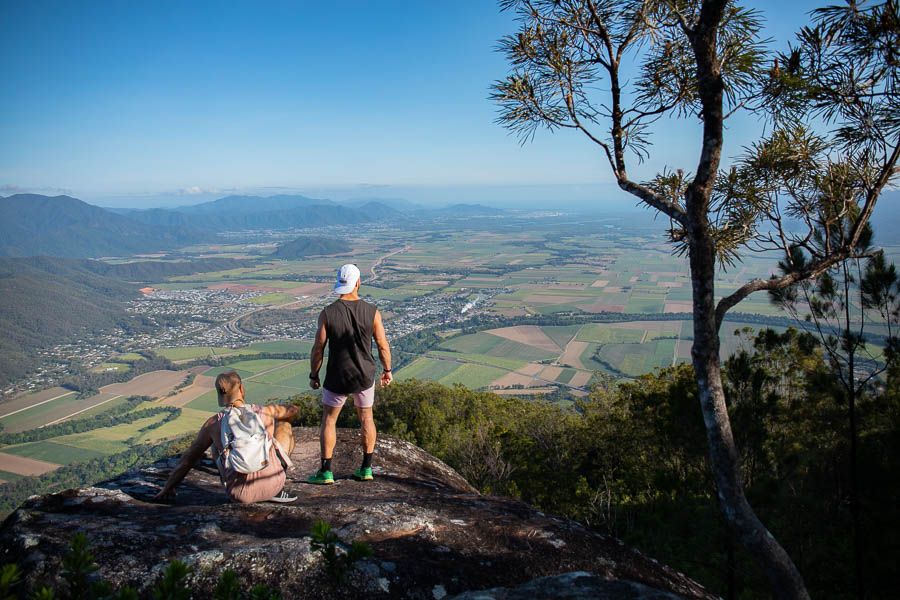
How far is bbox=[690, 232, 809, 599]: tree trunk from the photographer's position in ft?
12.3

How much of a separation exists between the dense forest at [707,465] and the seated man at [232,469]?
4331 mm

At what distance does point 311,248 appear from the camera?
163 m

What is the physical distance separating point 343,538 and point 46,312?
389 feet

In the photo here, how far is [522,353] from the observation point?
55219 millimetres

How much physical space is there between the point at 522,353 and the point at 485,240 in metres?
122

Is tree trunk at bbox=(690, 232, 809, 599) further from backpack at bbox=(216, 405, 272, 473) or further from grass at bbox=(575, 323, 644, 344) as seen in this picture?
grass at bbox=(575, 323, 644, 344)

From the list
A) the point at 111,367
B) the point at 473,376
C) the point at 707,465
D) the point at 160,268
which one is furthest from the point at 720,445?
the point at 160,268

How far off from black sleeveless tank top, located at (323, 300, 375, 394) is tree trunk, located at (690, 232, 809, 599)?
10.7 feet

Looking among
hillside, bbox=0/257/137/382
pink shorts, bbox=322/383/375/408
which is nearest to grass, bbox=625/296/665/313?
pink shorts, bbox=322/383/375/408

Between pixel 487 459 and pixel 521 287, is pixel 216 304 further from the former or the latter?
pixel 487 459

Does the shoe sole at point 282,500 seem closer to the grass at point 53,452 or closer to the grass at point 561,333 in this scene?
the grass at point 53,452

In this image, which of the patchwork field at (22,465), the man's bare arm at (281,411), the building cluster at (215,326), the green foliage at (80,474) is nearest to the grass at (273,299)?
the building cluster at (215,326)

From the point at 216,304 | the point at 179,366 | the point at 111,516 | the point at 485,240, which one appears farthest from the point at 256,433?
the point at 485,240

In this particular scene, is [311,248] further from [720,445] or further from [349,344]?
[720,445]
